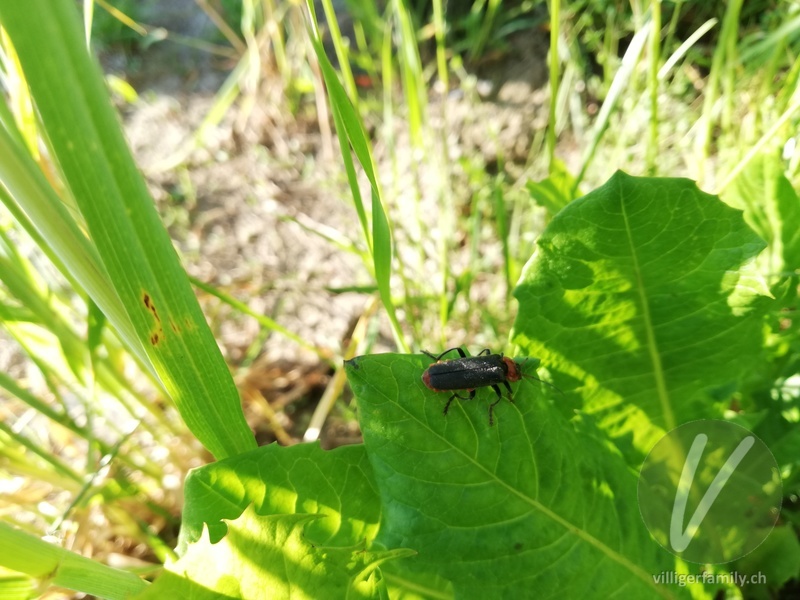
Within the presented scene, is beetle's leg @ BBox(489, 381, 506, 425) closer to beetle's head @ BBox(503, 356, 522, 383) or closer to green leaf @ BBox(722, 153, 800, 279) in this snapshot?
beetle's head @ BBox(503, 356, 522, 383)

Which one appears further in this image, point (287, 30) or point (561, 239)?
point (287, 30)

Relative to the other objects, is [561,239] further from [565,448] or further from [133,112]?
[133,112]

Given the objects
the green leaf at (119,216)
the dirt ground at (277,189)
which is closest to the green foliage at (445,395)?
the green leaf at (119,216)

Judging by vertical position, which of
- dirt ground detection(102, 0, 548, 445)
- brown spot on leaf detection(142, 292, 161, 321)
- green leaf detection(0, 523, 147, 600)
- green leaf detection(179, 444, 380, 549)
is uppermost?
dirt ground detection(102, 0, 548, 445)

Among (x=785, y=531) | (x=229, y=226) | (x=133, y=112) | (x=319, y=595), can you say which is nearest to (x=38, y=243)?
(x=319, y=595)

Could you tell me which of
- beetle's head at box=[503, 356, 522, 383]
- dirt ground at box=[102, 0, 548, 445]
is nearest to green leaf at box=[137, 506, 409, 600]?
beetle's head at box=[503, 356, 522, 383]

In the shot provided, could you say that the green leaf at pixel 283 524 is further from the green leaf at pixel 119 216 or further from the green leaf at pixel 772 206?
the green leaf at pixel 772 206

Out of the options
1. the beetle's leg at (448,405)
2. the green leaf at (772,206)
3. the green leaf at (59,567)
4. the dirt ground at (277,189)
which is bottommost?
the green leaf at (59,567)
